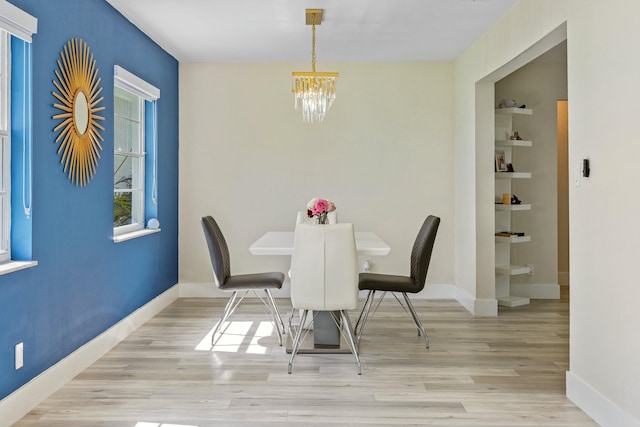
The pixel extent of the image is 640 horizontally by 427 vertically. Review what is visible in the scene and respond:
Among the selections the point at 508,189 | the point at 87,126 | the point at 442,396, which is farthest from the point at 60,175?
the point at 508,189

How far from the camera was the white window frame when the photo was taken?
263 cm

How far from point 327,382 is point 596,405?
1.36m

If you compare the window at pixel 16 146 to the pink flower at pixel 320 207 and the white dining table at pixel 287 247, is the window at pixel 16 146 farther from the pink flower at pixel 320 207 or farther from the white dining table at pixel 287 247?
the pink flower at pixel 320 207

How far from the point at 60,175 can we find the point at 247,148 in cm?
267

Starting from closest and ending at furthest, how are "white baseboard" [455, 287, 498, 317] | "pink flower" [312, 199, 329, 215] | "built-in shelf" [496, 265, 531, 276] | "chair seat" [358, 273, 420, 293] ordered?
"pink flower" [312, 199, 329, 215] → "chair seat" [358, 273, 420, 293] → "white baseboard" [455, 287, 498, 317] → "built-in shelf" [496, 265, 531, 276]

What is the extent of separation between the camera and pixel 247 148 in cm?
559

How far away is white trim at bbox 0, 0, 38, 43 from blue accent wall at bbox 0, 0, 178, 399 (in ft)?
0.26

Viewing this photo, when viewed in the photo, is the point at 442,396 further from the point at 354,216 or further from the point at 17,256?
the point at 354,216

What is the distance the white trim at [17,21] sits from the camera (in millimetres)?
2456

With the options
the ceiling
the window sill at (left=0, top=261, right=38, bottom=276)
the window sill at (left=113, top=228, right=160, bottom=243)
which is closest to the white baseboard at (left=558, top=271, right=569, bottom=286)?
the ceiling

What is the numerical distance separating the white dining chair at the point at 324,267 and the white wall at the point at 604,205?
3.91 feet

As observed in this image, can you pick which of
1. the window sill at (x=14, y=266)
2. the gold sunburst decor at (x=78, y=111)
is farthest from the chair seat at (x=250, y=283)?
the window sill at (x=14, y=266)

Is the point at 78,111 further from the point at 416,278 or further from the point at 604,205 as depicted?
the point at 604,205

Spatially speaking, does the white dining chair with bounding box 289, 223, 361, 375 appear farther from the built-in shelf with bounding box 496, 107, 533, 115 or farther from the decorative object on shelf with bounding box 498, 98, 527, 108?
the decorative object on shelf with bounding box 498, 98, 527, 108
